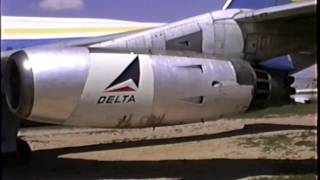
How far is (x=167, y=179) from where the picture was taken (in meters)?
8.62

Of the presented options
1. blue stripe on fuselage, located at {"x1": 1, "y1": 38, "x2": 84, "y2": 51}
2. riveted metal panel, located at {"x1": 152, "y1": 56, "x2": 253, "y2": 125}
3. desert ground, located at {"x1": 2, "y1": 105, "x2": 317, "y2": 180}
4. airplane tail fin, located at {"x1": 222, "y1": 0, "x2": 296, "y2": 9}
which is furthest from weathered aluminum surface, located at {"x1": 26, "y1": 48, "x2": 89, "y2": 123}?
airplane tail fin, located at {"x1": 222, "y1": 0, "x2": 296, "y2": 9}

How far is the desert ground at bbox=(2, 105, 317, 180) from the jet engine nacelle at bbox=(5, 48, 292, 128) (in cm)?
130

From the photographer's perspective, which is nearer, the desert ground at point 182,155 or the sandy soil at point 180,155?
the desert ground at point 182,155

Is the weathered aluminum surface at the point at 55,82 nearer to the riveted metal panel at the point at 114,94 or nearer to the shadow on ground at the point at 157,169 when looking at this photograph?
the riveted metal panel at the point at 114,94

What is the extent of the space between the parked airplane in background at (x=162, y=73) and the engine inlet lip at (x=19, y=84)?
12 millimetres

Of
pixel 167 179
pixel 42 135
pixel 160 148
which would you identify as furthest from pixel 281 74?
pixel 42 135

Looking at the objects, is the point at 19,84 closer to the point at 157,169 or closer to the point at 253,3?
the point at 157,169

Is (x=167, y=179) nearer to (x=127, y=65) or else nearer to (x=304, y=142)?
(x=127, y=65)

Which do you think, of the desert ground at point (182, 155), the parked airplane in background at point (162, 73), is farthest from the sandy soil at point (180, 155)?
the parked airplane in background at point (162, 73)

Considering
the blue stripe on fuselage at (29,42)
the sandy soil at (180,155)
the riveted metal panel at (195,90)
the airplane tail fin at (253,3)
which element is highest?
the airplane tail fin at (253,3)

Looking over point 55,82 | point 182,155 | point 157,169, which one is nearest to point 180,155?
point 182,155

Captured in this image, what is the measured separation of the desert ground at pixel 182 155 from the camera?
9148 mm

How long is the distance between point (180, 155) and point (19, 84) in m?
4.56

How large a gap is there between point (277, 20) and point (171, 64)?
2.16 metres
